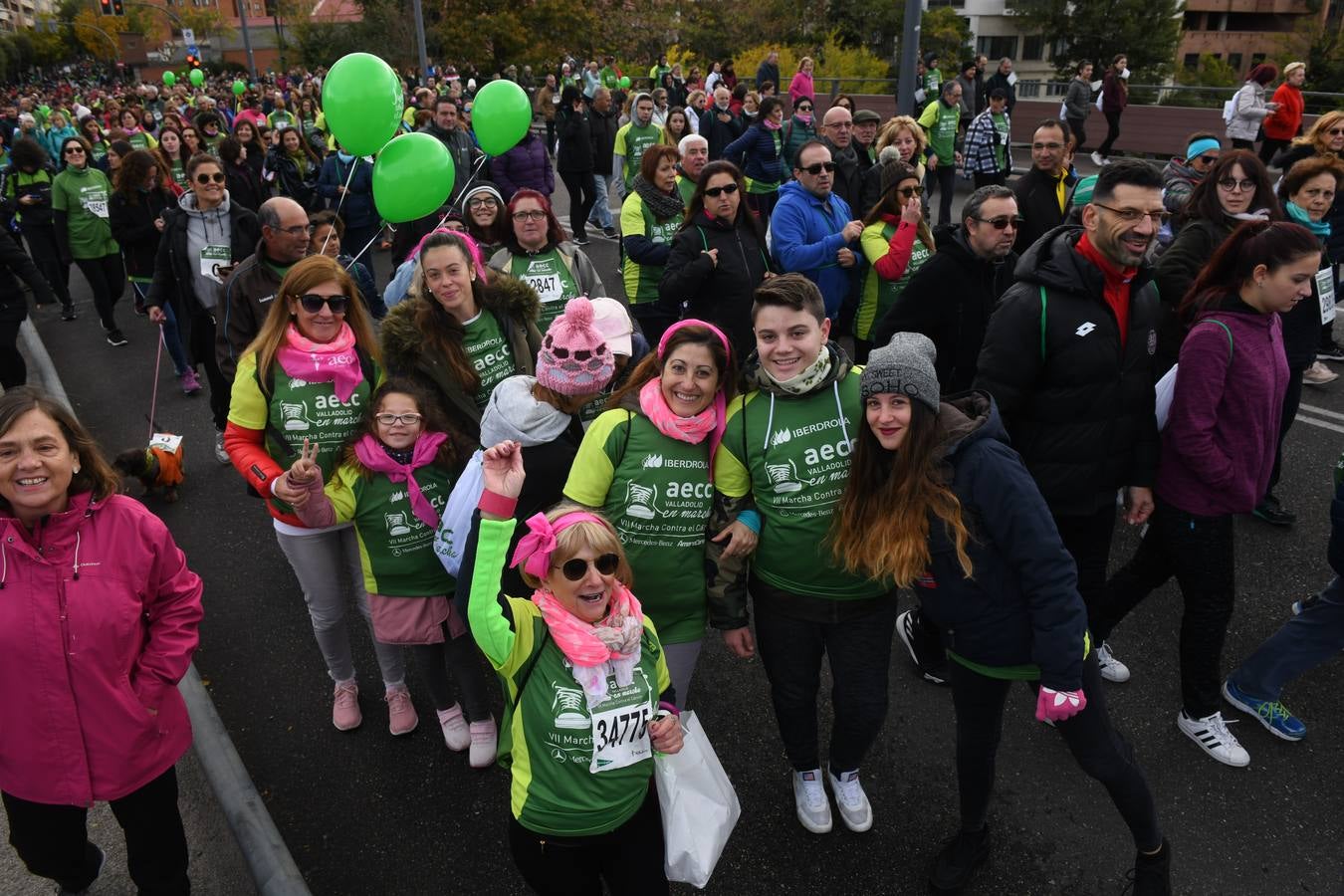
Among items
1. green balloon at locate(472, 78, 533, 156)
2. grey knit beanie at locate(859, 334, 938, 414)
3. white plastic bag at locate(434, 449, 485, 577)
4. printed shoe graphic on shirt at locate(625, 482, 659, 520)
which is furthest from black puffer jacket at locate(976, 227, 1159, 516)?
green balloon at locate(472, 78, 533, 156)

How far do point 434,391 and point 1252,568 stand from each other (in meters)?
4.40

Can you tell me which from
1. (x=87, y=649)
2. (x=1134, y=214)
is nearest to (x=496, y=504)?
(x=87, y=649)

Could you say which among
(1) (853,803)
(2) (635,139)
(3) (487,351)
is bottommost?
(1) (853,803)

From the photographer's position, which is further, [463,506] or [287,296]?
[287,296]

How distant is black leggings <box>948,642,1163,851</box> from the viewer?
2.73m

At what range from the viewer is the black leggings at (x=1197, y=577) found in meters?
3.48

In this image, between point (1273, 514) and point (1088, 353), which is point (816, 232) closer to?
point (1088, 353)

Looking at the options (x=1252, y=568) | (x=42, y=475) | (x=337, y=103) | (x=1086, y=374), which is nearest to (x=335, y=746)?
(x=42, y=475)

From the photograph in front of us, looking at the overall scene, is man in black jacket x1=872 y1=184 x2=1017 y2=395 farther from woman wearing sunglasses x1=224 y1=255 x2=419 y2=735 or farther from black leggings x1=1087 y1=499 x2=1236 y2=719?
woman wearing sunglasses x1=224 y1=255 x2=419 y2=735

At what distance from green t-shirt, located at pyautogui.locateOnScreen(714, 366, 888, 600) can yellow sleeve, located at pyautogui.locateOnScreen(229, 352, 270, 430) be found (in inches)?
73.3

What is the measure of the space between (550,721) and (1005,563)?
138 centimetres

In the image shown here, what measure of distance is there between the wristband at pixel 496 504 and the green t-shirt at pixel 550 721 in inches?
1.1

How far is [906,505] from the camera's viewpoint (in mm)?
2633

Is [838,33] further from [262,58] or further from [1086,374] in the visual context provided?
[262,58]
